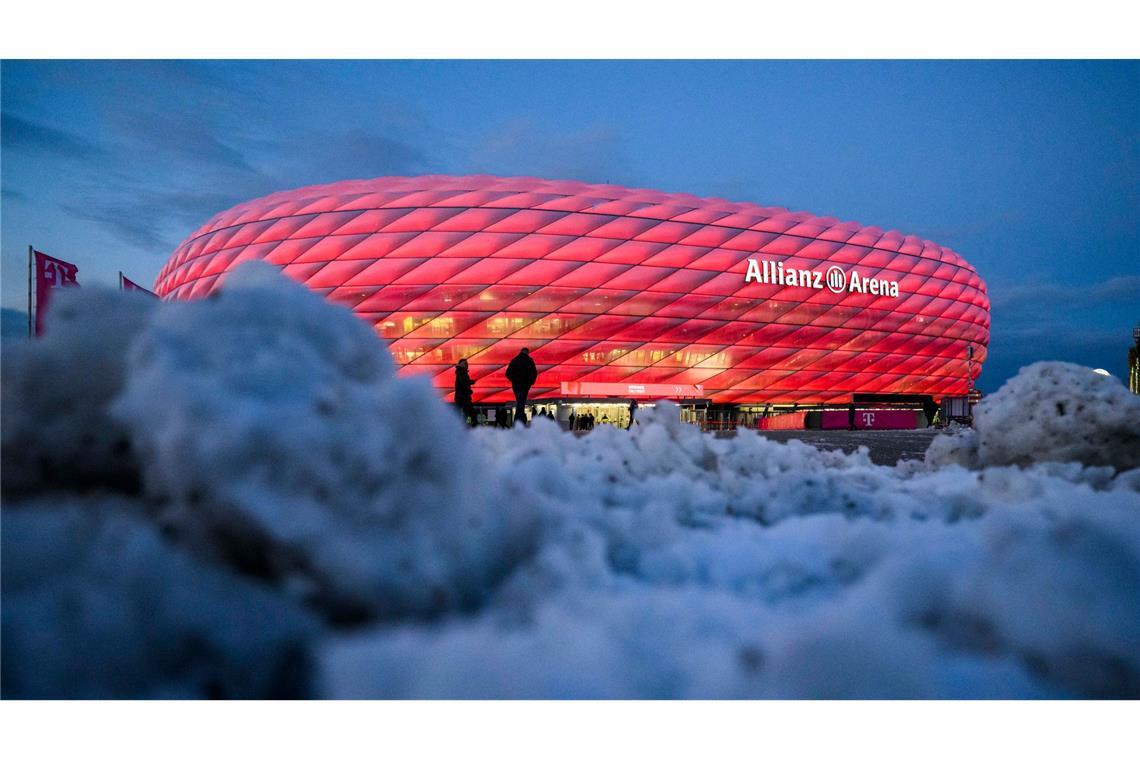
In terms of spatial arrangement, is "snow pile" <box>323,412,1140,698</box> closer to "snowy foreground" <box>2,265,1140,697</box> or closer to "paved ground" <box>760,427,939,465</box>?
"snowy foreground" <box>2,265,1140,697</box>

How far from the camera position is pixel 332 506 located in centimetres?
96

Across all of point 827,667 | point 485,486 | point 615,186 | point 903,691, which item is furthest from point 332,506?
point 615,186

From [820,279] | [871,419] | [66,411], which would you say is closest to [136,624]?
[66,411]

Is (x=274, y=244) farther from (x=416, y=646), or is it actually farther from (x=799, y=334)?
(x=416, y=646)

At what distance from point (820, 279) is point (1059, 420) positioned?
2953 cm

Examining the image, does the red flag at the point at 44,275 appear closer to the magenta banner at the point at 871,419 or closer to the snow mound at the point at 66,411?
the snow mound at the point at 66,411

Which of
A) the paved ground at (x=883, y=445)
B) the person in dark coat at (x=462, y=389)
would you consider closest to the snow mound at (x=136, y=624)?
the paved ground at (x=883, y=445)

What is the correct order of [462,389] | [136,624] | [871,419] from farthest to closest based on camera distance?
[871,419] < [462,389] < [136,624]

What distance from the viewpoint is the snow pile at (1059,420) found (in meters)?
2.75

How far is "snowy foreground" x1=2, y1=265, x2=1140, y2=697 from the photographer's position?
0.89 metres

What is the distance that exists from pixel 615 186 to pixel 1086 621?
1158 inches

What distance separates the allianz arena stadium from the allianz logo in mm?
78

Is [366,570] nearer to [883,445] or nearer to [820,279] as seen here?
[883,445]

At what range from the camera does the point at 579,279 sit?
2658 centimetres
